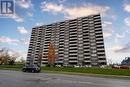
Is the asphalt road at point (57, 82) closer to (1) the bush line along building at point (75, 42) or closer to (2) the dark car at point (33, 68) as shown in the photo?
(2) the dark car at point (33, 68)

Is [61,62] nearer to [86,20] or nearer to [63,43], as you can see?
[63,43]

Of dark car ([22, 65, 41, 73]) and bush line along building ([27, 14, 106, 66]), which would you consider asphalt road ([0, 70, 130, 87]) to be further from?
bush line along building ([27, 14, 106, 66])

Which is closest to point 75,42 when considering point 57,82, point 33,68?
point 33,68

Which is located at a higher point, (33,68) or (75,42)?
(75,42)

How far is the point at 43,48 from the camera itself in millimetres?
191625

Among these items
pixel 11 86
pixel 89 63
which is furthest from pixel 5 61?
pixel 11 86

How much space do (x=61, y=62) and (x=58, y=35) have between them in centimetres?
2568

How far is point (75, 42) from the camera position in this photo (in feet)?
564

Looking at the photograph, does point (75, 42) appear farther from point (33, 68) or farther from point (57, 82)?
point (57, 82)

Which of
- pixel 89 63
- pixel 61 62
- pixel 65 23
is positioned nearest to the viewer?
pixel 89 63

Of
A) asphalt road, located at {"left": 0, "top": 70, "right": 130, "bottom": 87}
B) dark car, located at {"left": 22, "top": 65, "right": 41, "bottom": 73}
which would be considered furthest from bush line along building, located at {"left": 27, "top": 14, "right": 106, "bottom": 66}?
asphalt road, located at {"left": 0, "top": 70, "right": 130, "bottom": 87}

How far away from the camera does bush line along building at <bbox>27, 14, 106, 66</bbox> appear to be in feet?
520

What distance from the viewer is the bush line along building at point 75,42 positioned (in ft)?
520

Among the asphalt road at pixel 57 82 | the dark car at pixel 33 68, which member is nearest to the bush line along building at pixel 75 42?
the dark car at pixel 33 68
